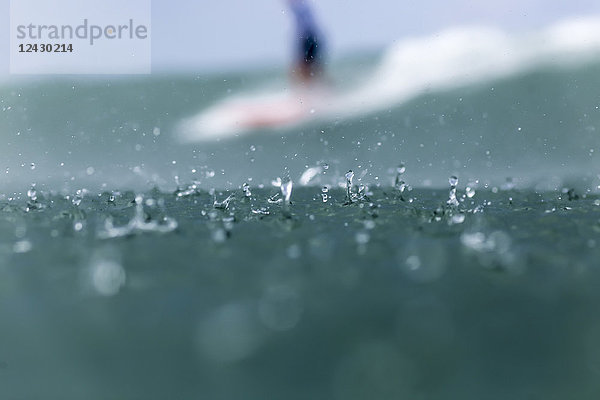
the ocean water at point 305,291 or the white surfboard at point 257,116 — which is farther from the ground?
the white surfboard at point 257,116

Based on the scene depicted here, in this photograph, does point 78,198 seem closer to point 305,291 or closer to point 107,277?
point 107,277

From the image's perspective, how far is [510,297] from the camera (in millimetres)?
3725

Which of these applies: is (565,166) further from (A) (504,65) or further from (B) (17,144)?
(B) (17,144)

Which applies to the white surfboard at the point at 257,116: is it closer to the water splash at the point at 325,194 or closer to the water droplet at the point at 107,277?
the water splash at the point at 325,194

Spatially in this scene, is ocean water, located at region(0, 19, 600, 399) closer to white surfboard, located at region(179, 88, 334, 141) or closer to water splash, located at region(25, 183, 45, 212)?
water splash, located at region(25, 183, 45, 212)

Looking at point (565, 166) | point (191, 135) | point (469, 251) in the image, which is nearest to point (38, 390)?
point (469, 251)

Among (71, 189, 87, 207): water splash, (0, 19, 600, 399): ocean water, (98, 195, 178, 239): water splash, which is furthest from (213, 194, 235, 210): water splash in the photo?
(71, 189, 87, 207): water splash

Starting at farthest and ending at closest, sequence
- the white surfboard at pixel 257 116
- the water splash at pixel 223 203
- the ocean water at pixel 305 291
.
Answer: the white surfboard at pixel 257 116 < the water splash at pixel 223 203 < the ocean water at pixel 305 291

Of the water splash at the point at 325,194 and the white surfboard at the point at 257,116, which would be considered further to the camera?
the white surfboard at the point at 257,116

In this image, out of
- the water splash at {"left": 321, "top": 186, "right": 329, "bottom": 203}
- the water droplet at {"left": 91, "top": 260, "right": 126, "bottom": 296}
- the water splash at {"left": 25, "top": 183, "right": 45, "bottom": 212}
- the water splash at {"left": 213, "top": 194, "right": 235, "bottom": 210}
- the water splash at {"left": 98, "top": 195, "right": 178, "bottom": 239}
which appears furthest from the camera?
the water splash at {"left": 321, "top": 186, "right": 329, "bottom": 203}

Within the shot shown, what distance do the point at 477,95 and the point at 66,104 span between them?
37.4ft

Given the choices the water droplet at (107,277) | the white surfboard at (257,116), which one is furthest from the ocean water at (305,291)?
the white surfboard at (257,116)

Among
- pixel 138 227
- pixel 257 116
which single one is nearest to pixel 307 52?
pixel 257 116

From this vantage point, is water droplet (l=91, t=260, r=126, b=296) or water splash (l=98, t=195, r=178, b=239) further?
water splash (l=98, t=195, r=178, b=239)
